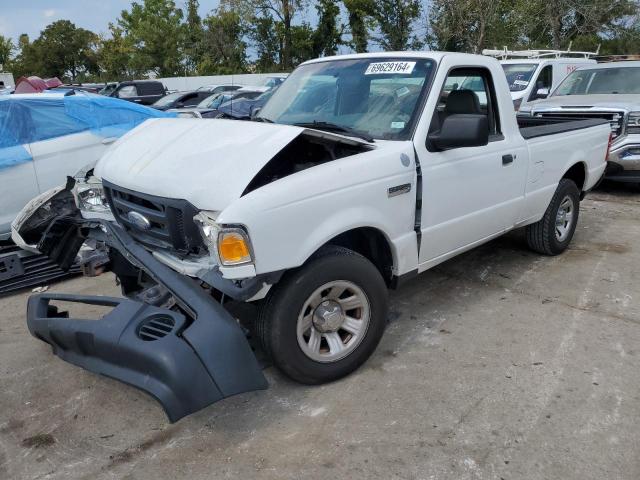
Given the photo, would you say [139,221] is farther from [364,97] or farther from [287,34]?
[287,34]

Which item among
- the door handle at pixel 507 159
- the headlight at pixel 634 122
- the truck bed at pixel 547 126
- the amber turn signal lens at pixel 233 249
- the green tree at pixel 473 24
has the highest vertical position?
the green tree at pixel 473 24

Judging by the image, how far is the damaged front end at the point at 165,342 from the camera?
7.95ft

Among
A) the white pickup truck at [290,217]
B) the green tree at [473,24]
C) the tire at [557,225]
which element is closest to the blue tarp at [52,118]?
the white pickup truck at [290,217]

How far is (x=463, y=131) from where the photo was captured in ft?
10.8

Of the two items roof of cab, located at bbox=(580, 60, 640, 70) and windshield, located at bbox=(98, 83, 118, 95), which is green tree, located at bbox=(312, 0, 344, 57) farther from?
roof of cab, located at bbox=(580, 60, 640, 70)

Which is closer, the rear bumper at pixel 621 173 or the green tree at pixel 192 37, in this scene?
the rear bumper at pixel 621 173

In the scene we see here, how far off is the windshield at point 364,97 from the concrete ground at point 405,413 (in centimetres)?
148

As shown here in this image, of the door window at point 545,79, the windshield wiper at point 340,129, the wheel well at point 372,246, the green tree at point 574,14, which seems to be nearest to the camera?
the wheel well at point 372,246

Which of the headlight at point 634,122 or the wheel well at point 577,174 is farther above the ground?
the headlight at point 634,122

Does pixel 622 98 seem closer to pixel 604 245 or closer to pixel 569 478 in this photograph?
pixel 604 245

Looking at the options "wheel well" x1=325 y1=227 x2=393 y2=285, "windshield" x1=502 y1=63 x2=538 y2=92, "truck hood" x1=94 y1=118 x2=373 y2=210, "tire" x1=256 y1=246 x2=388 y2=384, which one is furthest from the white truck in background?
"truck hood" x1=94 y1=118 x2=373 y2=210

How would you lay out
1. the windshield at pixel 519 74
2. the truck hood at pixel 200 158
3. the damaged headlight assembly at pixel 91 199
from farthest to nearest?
the windshield at pixel 519 74
the damaged headlight assembly at pixel 91 199
the truck hood at pixel 200 158

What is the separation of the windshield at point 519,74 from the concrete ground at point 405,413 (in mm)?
7766

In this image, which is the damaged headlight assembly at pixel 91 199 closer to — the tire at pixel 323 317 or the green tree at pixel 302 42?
the tire at pixel 323 317
